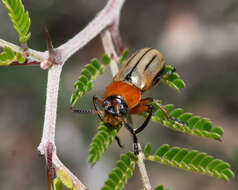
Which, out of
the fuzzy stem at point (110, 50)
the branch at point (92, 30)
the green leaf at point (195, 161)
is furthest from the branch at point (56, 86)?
the green leaf at point (195, 161)

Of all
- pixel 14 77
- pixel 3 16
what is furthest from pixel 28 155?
pixel 3 16

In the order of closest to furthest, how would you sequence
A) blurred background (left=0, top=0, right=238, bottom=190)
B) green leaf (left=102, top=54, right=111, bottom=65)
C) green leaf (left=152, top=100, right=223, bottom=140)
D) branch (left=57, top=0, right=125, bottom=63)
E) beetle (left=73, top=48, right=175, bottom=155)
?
green leaf (left=152, top=100, right=223, bottom=140)
branch (left=57, top=0, right=125, bottom=63)
beetle (left=73, top=48, right=175, bottom=155)
green leaf (left=102, top=54, right=111, bottom=65)
blurred background (left=0, top=0, right=238, bottom=190)

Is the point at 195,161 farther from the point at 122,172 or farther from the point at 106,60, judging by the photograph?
the point at 106,60

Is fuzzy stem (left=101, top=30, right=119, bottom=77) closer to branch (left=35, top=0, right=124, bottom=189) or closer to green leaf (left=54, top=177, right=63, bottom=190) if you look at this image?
branch (left=35, top=0, right=124, bottom=189)

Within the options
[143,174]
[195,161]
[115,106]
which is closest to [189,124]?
[195,161]

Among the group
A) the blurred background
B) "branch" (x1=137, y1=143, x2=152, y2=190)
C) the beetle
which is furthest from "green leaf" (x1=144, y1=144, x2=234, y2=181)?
the blurred background

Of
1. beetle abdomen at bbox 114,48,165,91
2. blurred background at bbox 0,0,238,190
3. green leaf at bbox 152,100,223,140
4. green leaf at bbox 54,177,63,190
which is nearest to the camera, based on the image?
green leaf at bbox 54,177,63,190

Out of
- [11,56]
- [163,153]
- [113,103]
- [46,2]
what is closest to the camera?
[11,56]

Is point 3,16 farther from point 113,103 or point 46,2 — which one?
point 113,103
